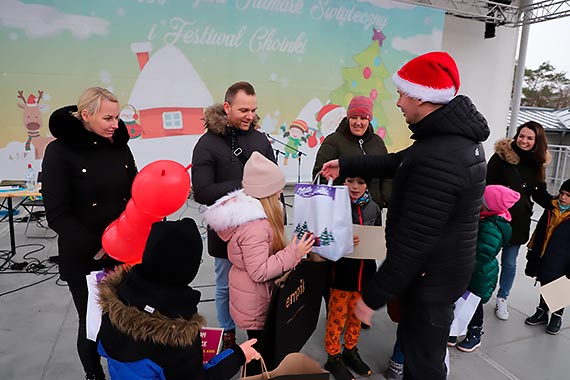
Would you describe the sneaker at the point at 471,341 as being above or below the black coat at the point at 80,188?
below

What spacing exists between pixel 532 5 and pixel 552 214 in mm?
8300

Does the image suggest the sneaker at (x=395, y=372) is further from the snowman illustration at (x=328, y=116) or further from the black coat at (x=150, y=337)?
the snowman illustration at (x=328, y=116)

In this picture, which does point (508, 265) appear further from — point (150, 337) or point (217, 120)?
point (150, 337)

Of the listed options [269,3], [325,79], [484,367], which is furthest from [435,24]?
[484,367]

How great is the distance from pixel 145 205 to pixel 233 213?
0.33m

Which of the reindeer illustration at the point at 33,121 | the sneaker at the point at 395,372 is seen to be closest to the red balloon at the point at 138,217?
the sneaker at the point at 395,372

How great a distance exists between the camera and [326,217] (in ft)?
5.23

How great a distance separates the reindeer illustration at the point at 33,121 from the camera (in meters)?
4.98

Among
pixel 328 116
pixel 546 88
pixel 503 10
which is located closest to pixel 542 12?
pixel 503 10

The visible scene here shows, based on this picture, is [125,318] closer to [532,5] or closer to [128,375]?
[128,375]

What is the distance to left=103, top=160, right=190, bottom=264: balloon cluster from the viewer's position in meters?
1.33

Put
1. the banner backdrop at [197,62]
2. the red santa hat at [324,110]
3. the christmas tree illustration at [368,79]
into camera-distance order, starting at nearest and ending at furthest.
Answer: the banner backdrop at [197,62] < the red santa hat at [324,110] < the christmas tree illustration at [368,79]

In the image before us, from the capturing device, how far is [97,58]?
5176 millimetres

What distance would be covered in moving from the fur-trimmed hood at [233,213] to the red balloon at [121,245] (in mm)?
285
